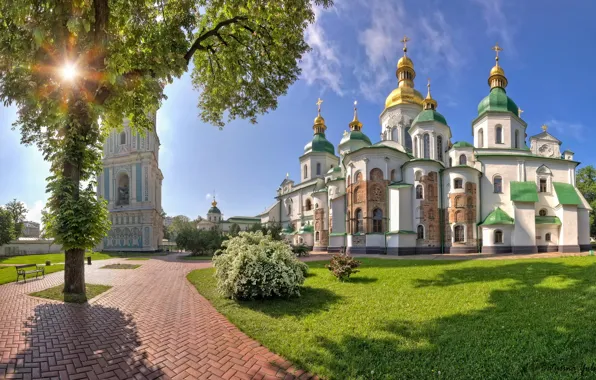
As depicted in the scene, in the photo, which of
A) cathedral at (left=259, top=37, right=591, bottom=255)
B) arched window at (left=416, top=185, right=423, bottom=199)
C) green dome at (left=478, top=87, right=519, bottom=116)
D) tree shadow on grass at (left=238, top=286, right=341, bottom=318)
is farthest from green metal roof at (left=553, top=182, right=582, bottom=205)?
tree shadow on grass at (left=238, top=286, right=341, bottom=318)

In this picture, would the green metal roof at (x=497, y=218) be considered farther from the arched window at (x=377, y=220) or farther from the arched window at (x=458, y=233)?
the arched window at (x=377, y=220)

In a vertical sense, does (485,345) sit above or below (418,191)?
below

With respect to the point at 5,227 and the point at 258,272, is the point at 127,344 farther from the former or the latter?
the point at 5,227

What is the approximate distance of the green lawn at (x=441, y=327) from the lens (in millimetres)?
4305

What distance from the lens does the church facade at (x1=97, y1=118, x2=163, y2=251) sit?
4419cm

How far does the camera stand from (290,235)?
44312 mm

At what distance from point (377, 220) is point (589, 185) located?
33.2 metres

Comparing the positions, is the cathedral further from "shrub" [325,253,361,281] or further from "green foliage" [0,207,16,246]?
"green foliage" [0,207,16,246]

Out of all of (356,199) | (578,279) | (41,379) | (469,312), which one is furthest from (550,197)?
(41,379)

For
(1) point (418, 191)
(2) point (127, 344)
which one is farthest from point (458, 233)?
(2) point (127, 344)

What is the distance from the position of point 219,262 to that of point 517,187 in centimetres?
2829

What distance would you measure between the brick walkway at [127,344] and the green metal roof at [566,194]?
31121 millimetres

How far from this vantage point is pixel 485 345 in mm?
4918

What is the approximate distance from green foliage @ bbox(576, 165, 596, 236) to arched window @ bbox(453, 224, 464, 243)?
73.5ft
